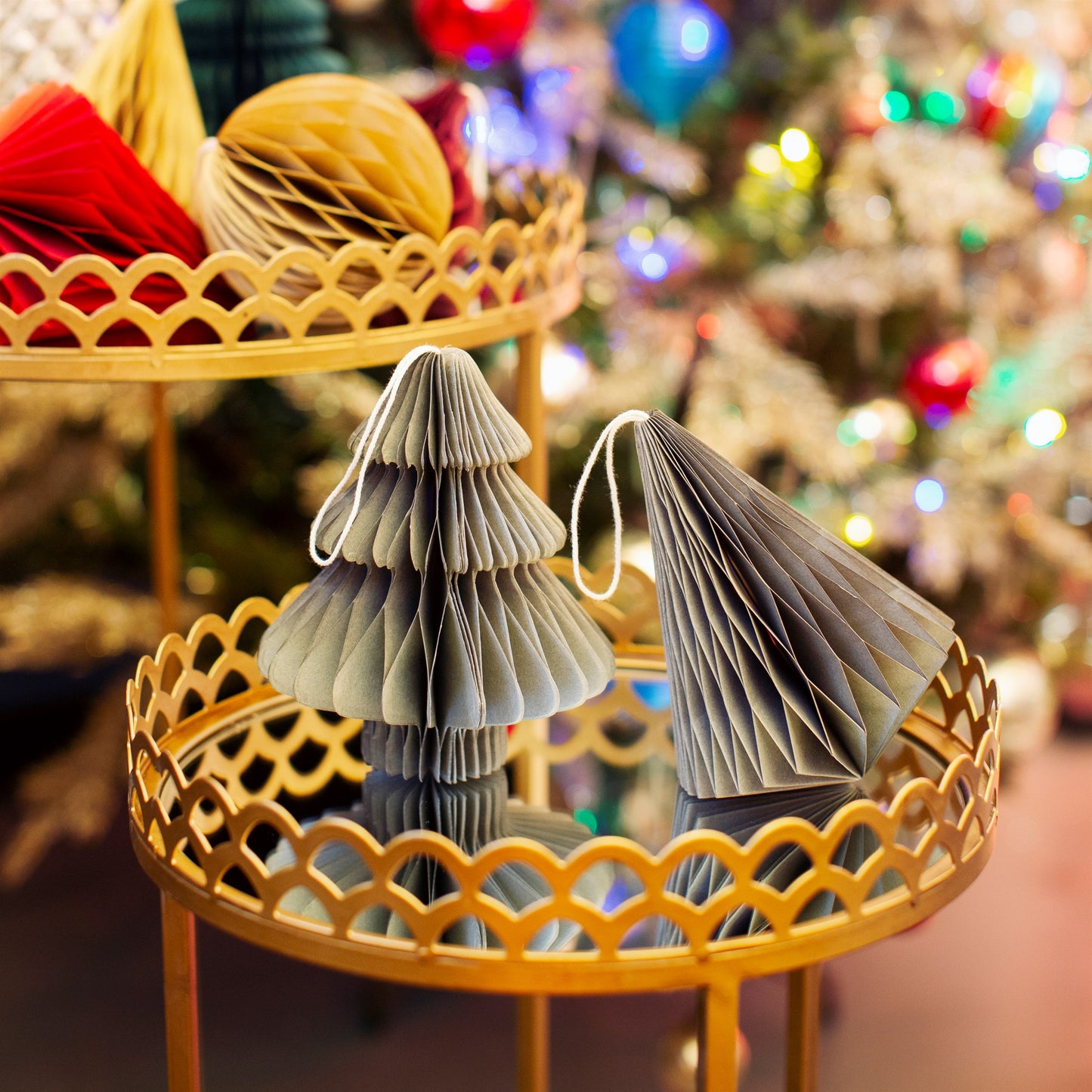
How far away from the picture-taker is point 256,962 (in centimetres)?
140

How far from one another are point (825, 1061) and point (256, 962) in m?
0.61

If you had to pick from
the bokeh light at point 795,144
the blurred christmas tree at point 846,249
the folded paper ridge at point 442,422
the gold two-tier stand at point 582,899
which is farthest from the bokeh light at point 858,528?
the folded paper ridge at point 442,422

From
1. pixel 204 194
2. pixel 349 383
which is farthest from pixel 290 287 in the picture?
pixel 349 383

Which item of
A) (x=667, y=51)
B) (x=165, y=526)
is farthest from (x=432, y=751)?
(x=667, y=51)

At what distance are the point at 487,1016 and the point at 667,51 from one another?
1000 millimetres

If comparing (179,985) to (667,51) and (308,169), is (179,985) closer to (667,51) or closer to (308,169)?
(308,169)

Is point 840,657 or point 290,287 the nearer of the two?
point 840,657

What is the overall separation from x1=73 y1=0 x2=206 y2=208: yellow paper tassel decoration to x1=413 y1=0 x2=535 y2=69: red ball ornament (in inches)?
20.1

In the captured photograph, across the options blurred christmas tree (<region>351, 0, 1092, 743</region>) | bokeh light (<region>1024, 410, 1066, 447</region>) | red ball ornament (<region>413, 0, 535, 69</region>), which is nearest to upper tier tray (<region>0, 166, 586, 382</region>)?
red ball ornament (<region>413, 0, 535, 69</region>)

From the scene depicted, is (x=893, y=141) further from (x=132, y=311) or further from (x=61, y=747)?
(x=61, y=747)

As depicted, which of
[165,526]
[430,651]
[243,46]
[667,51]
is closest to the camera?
[430,651]

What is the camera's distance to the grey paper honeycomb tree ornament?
560 millimetres

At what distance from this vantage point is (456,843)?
580 millimetres

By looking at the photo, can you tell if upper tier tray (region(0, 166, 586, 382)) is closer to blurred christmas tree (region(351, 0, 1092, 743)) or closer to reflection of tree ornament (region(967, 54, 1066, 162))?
blurred christmas tree (region(351, 0, 1092, 743))
